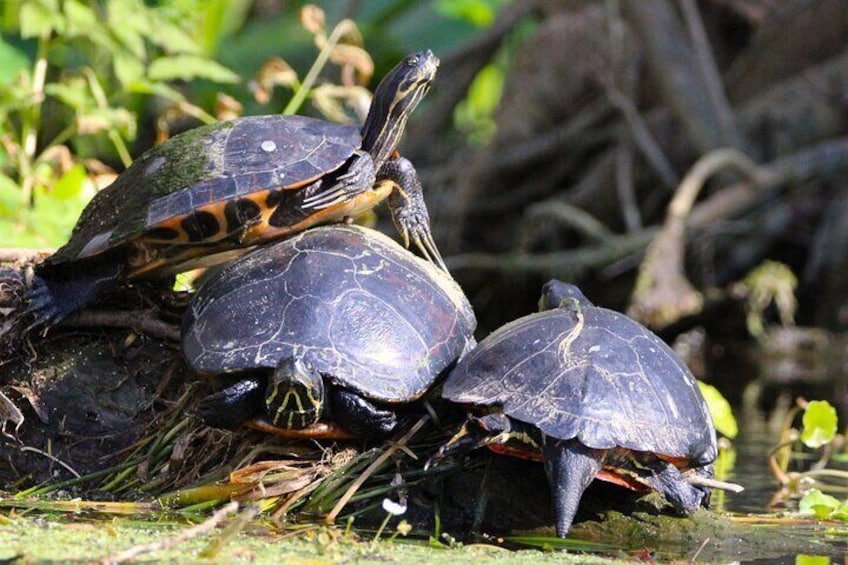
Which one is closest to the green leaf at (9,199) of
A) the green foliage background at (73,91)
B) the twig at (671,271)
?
the green foliage background at (73,91)

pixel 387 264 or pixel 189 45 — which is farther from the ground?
pixel 189 45

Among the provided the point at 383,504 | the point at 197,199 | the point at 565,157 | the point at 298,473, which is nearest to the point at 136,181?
the point at 197,199

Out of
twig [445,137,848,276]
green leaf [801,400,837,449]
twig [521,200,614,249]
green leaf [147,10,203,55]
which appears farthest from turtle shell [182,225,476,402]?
twig [521,200,614,249]

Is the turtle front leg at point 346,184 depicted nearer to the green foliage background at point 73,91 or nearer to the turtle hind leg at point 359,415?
the turtle hind leg at point 359,415

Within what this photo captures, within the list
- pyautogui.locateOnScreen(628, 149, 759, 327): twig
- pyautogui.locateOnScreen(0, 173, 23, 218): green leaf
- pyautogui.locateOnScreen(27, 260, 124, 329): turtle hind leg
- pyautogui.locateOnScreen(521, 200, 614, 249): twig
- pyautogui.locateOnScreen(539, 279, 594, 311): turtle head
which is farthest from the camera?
pyautogui.locateOnScreen(521, 200, 614, 249): twig

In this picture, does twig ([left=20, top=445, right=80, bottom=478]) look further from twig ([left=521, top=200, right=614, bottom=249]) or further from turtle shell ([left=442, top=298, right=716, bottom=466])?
twig ([left=521, top=200, right=614, bottom=249])

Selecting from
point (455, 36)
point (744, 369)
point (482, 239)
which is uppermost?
point (455, 36)

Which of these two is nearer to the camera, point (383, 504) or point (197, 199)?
point (383, 504)

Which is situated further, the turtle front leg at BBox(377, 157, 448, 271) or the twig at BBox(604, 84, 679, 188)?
the twig at BBox(604, 84, 679, 188)

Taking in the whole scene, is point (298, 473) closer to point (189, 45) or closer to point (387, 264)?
point (387, 264)
